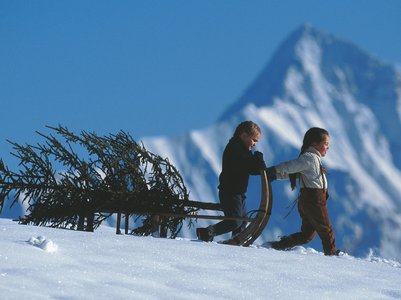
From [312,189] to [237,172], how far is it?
2.77 ft

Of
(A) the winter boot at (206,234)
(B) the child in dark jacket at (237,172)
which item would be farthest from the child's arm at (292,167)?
(A) the winter boot at (206,234)

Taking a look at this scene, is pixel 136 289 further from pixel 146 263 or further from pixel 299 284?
pixel 299 284

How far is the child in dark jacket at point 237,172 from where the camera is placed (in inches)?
320

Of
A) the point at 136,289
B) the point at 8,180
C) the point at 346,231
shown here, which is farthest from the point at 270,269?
the point at 346,231

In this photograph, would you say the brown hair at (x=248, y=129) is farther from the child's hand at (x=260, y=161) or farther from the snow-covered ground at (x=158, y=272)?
the snow-covered ground at (x=158, y=272)

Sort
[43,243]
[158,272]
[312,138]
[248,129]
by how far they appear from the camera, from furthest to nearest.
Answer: [312,138]
[248,129]
[43,243]
[158,272]

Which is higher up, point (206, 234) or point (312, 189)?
point (312, 189)

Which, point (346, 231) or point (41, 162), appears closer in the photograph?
point (41, 162)

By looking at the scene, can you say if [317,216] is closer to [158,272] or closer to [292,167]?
[292,167]

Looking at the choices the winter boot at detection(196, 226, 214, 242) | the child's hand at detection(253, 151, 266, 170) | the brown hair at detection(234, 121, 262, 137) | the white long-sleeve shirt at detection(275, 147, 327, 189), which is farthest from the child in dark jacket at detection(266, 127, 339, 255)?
the winter boot at detection(196, 226, 214, 242)

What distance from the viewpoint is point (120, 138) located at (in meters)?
8.36

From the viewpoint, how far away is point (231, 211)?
8.22 m

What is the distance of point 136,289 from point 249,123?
374cm

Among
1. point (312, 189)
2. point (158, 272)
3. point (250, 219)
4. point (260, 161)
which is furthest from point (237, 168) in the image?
point (158, 272)
